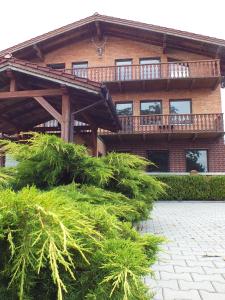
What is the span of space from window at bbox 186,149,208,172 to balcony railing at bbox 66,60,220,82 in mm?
4294

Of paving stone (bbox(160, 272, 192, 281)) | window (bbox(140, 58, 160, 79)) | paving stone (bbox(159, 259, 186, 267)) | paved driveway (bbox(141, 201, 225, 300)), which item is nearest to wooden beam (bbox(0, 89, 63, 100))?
paved driveway (bbox(141, 201, 225, 300))

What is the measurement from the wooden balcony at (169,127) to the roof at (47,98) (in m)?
5.66

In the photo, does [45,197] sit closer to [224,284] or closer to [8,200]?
[8,200]

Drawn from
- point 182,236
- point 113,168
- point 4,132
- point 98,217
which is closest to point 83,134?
point 4,132

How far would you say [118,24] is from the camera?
1927 cm

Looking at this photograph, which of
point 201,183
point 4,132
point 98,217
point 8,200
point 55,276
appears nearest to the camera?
point 55,276

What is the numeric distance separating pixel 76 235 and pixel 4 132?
12.1 metres

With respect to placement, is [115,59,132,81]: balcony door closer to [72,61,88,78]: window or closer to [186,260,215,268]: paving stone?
[72,61,88,78]: window

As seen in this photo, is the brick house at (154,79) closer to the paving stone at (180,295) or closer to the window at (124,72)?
the window at (124,72)

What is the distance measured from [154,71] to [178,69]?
4.54ft

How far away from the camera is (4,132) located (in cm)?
1288

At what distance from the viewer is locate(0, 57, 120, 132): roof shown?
907cm

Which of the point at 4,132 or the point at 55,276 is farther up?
the point at 4,132

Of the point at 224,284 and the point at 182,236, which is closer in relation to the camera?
the point at 224,284
